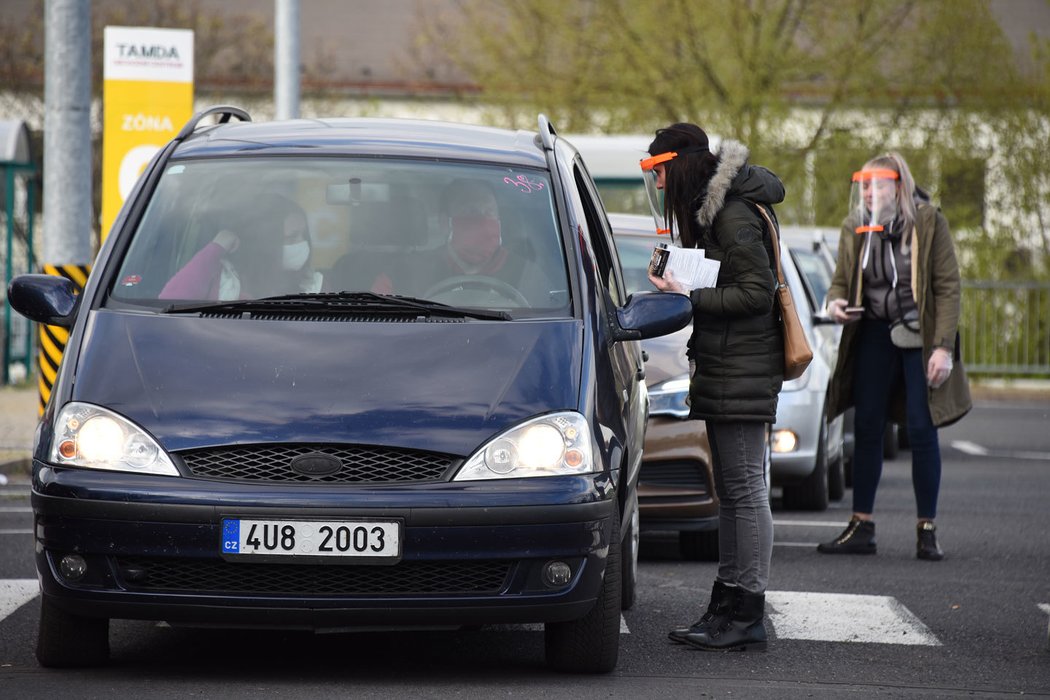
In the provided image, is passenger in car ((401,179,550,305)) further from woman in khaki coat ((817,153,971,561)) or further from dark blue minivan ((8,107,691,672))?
woman in khaki coat ((817,153,971,561))

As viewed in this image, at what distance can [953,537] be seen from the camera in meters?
9.95

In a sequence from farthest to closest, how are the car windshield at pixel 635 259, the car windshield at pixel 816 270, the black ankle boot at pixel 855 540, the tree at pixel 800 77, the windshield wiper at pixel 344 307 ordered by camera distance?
the tree at pixel 800 77 < the car windshield at pixel 816 270 < the car windshield at pixel 635 259 < the black ankle boot at pixel 855 540 < the windshield wiper at pixel 344 307

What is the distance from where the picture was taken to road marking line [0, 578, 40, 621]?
6855 mm

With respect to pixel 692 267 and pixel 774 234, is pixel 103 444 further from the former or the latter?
pixel 774 234

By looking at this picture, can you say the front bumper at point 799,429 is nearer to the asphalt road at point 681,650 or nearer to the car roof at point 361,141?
the asphalt road at point 681,650

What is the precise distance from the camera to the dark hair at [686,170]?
248 inches

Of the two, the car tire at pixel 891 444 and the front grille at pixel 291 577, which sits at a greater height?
the front grille at pixel 291 577

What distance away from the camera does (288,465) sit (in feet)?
17.2

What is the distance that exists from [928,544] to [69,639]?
4722 millimetres

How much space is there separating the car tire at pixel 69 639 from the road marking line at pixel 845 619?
2.44 metres

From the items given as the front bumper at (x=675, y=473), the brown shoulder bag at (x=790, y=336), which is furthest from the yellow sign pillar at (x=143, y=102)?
the brown shoulder bag at (x=790, y=336)

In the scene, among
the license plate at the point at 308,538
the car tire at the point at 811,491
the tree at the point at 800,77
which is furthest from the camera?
the tree at the point at 800,77

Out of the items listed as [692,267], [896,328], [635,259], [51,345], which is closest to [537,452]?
[692,267]

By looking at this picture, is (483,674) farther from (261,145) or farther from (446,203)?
(261,145)
